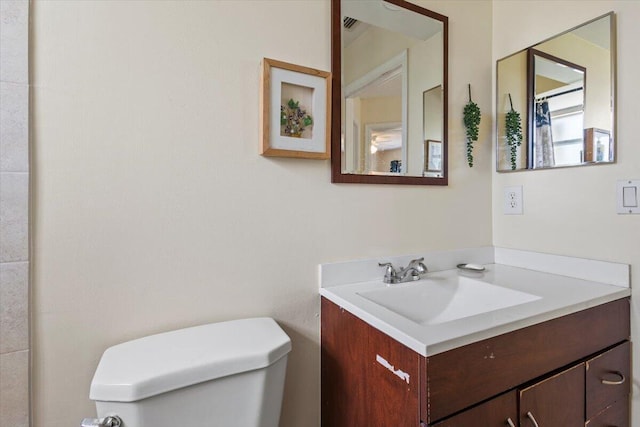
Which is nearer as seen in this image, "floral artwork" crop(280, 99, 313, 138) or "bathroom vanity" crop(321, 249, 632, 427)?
"bathroom vanity" crop(321, 249, 632, 427)

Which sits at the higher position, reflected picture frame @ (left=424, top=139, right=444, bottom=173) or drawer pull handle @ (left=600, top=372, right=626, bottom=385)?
reflected picture frame @ (left=424, top=139, right=444, bottom=173)

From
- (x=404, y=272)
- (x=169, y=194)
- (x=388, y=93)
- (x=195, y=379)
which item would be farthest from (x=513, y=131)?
(x=195, y=379)

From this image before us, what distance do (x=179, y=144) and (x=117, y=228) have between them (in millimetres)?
282

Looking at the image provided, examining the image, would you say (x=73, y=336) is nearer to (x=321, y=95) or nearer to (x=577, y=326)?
(x=321, y=95)

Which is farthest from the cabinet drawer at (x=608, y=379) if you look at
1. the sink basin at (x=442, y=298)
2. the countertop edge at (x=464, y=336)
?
the sink basin at (x=442, y=298)

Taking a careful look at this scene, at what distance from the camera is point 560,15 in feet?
3.99

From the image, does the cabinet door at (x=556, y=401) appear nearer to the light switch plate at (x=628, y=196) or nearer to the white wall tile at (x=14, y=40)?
the light switch plate at (x=628, y=196)

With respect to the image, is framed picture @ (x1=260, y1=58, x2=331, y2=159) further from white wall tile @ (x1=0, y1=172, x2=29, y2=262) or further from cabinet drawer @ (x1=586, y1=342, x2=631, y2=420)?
cabinet drawer @ (x1=586, y1=342, x2=631, y2=420)

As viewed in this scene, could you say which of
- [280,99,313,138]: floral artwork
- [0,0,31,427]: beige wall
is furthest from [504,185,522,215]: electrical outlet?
[0,0,31,427]: beige wall

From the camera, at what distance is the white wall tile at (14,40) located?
73 centimetres

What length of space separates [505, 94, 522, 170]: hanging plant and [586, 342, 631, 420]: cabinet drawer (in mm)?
754

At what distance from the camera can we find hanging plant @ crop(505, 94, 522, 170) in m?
1.34

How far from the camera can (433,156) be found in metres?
1.32

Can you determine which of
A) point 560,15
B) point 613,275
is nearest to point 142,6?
point 560,15
